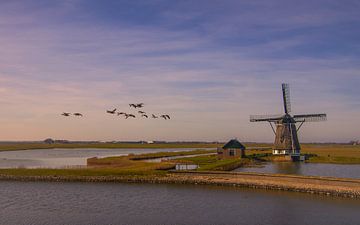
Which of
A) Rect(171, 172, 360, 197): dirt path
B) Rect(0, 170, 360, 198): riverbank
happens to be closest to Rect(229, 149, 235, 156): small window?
Rect(0, 170, 360, 198): riverbank

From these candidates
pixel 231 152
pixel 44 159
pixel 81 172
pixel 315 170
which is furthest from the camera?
pixel 44 159

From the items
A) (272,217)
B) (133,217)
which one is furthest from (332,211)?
(133,217)

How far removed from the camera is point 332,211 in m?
37.1

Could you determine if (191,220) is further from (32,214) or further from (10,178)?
(10,178)

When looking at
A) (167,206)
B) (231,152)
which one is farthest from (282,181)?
(231,152)

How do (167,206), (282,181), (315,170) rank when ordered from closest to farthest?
(167,206) < (282,181) < (315,170)

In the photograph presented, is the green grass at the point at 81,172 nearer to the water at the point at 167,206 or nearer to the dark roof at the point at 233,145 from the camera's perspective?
the water at the point at 167,206

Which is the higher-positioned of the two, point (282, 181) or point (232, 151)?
point (232, 151)

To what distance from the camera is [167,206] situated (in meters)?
39.6

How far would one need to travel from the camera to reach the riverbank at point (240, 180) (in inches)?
1778

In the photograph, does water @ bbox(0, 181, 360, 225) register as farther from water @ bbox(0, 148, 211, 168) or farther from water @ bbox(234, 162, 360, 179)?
water @ bbox(0, 148, 211, 168)

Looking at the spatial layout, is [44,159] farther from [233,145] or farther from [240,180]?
[240,180]

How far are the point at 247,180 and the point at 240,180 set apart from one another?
0.87 meters

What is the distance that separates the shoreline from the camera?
148 ft
